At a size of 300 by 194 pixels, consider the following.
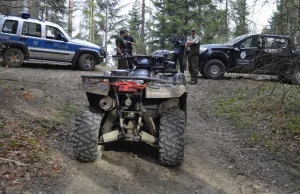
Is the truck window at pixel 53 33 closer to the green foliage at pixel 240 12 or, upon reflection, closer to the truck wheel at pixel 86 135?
the green foliage at pixel 240 12

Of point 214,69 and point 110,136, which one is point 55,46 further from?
point 110,136

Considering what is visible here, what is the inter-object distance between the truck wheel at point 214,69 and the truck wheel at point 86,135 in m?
8.86

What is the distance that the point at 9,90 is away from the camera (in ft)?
28.7

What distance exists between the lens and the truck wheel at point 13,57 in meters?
13.1

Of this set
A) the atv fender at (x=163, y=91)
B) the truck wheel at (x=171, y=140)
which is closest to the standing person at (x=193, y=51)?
the atv fender at (x=163, y=91)

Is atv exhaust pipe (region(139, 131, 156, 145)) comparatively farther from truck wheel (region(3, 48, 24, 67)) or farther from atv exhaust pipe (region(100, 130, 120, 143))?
truck wheel (region(3, 48, 24, 67))

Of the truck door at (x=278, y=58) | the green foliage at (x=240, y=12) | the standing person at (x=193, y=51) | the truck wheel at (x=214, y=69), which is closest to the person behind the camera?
the truck door at (x=278, y=58)

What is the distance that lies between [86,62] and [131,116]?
10204 mm

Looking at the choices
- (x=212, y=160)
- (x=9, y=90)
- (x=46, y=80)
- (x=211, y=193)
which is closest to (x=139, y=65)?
(x=212, y=160)

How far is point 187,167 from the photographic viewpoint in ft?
16.7

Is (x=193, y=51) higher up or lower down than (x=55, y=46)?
lower down

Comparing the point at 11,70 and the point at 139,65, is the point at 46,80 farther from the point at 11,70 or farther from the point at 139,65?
the point at 139,65

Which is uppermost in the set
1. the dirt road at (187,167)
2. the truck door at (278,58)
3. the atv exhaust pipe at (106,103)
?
the truck door at (278,58)

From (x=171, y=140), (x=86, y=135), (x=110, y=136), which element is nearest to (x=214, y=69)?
(x=171, y=140)
